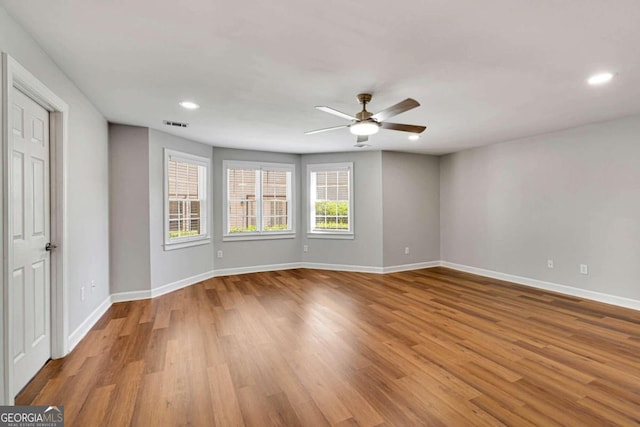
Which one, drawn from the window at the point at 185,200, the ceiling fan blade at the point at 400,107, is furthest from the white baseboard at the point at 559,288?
the window at the point at 185,200

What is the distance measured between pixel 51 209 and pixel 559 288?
6476mm

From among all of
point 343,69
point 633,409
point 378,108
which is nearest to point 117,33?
point 343,69

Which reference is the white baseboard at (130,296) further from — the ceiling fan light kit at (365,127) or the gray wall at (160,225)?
the ceiling fan light kit at (365,127)

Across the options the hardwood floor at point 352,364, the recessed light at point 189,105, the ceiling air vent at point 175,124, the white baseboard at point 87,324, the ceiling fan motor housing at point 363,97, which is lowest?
the hardwood floor at point 352,364

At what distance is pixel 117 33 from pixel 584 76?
3779 millimetres

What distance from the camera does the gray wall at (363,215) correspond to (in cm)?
601

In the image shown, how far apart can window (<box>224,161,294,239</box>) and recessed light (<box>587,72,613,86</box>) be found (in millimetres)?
4725

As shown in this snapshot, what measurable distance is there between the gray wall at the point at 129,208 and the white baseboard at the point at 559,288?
5.83 m

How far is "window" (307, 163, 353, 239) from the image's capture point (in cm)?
619

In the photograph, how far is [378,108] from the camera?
3385 millimetres

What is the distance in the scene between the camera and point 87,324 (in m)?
3.20

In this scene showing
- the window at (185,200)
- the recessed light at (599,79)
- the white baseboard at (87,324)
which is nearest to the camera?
the recessed light at (599,79)

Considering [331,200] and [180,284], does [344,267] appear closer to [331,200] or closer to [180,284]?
[331,200]

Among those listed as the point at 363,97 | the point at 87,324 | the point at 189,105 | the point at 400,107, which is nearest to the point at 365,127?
the point at 363,97
